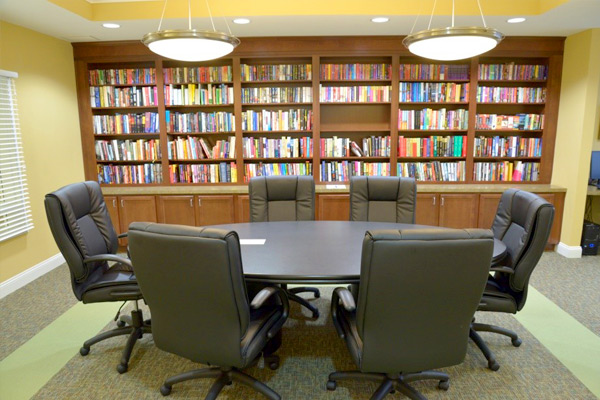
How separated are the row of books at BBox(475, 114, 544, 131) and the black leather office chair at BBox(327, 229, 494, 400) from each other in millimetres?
3499

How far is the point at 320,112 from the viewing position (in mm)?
4770

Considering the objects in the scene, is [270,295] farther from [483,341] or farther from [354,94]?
[354,94]

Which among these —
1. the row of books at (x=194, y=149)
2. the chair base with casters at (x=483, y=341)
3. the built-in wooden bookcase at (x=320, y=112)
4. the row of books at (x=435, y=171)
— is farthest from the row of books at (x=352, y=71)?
the chair base with casters at (x=483, y=341)

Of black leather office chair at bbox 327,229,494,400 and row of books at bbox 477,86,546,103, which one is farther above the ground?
row of books at bbox 477,86,546,103

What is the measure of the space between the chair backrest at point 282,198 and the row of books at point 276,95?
1.59m

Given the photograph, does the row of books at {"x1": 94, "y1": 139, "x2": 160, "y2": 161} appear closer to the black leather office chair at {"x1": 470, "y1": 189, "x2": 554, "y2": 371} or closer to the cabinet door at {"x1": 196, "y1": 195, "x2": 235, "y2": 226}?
the cabinet door at {"x1": 196, "y1": 195, "x2": 235, "y2": 226}

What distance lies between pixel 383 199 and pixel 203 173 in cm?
236

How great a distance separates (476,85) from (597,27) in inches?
45.9

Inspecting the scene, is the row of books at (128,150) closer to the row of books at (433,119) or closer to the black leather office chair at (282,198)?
the black leather office chair at (282,198)

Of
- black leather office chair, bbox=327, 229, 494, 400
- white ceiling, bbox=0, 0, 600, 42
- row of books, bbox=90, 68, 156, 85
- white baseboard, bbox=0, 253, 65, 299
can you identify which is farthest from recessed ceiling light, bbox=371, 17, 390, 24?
white baseboard, bbox=0, 253, 65, 299

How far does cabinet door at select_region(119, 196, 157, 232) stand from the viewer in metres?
4.46

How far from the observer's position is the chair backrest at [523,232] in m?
2.10

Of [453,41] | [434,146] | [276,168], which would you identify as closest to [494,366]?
[453,41]

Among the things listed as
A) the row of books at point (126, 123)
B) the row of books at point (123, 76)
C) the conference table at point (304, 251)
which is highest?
the row of books at point (123, 76)
